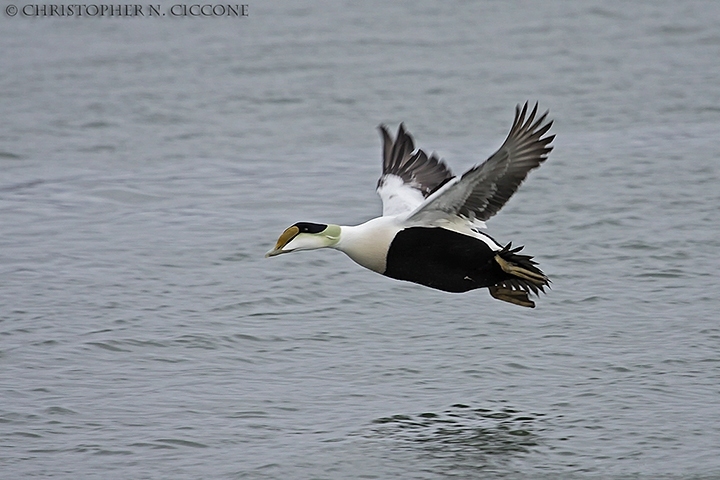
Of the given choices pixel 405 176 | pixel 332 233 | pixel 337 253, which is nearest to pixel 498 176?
pixel 332 233

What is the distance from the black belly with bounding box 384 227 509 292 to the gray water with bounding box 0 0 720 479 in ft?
2.03

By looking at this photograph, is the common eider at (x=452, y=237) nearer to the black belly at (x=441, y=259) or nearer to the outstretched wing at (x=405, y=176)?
the black belly at (x=441, y=259)

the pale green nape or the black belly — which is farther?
the black belly

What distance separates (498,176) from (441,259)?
490 millimetres

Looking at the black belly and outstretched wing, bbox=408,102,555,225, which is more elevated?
outstretched wing, bbox=408,102,555,225

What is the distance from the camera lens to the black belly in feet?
20.3

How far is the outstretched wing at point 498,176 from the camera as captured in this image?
5949 mm

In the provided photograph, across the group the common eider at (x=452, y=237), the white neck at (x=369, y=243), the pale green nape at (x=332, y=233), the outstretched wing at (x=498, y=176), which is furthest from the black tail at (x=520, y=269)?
the pale green nape at (x=332, y=233)

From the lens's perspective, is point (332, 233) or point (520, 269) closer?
point (332, 233)

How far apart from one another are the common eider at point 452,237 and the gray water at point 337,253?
0.64 m

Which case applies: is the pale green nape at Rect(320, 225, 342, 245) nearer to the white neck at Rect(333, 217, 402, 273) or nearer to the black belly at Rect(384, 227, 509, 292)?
the white neck at Rect(333, 217, 402, 273)

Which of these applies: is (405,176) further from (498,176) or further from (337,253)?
(337,253)

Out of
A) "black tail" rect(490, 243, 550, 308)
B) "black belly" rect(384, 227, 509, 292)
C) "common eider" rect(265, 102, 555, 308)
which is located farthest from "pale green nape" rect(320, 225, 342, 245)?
"black tail" rect(490, 243, 550, 308)

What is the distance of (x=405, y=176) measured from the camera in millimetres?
7387
